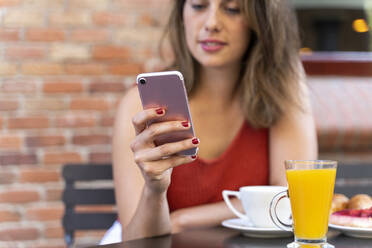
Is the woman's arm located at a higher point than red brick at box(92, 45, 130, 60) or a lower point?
lower

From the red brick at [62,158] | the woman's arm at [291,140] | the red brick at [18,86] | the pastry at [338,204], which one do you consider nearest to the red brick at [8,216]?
the red brick at [62,158]

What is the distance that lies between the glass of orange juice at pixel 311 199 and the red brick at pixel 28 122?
6.06 feet

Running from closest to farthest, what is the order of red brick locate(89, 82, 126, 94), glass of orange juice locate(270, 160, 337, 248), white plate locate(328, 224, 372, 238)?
glass of orange juice locate(270, 160, 337, 248) → white plate locate(328, 224, 372, 238) → red brick locate(89, 82, 126, 94)

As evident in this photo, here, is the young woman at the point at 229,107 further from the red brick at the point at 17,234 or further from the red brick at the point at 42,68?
the red brick at the point at 17,234

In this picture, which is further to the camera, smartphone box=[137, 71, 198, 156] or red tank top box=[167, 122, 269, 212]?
red tank top box=[167, 122, 269, 212]

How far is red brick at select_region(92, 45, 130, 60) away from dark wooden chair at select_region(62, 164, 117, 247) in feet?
2.90

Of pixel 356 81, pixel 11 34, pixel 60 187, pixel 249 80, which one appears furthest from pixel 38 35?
pixel 356 81

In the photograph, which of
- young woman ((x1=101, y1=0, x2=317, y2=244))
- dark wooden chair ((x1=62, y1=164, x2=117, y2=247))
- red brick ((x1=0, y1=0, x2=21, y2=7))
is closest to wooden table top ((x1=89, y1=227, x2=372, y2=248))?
young woman ((x1=101, y1=0, x2=317, y2=244))

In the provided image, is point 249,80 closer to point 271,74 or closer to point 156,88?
point 271,74

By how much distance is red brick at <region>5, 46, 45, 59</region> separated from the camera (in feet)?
8.20

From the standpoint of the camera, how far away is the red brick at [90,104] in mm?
2555

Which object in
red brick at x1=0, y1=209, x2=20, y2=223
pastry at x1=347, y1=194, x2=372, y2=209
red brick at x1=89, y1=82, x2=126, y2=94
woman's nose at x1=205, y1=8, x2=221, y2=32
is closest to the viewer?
pastry at x1=347, y1=194, x2=372, y2=209

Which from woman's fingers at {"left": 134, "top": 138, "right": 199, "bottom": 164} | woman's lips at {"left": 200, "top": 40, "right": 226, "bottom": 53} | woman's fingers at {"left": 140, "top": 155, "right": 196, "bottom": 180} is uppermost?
woman's lips at {"left": 200, "top": 40, "right": 226, "bottom": 53}

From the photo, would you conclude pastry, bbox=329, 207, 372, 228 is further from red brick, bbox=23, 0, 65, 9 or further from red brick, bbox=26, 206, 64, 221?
red brick, bbox=23, 0, 65, 9
